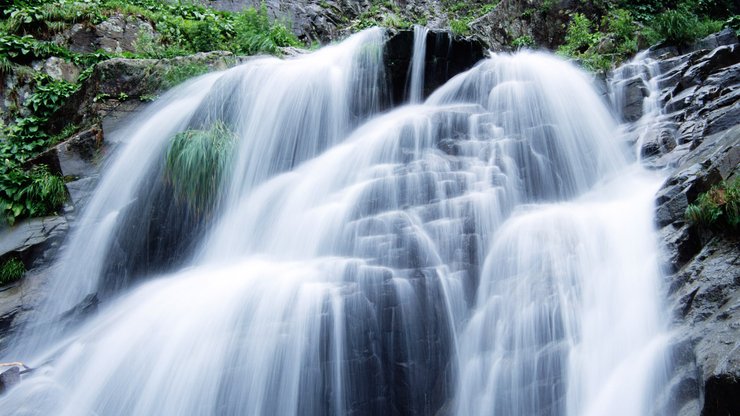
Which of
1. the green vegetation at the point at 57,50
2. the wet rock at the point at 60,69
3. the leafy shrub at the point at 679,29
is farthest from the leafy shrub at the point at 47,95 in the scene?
the leafy shrub at the point at 679,29

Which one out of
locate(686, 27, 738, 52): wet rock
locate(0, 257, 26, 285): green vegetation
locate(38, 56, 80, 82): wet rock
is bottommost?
locate(0, 257, 26, 285): green vegetation

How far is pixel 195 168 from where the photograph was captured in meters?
7.63

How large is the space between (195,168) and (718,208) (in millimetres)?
6780

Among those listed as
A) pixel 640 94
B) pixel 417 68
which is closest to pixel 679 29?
pixel 640 94

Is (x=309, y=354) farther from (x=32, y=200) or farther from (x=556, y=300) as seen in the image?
(x=32, y=200)

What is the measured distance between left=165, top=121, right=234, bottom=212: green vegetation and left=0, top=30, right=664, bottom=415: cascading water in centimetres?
15

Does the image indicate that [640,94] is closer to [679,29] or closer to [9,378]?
[679,29]

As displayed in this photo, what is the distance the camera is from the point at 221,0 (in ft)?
53.9

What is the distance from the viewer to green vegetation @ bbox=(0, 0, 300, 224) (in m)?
7.73

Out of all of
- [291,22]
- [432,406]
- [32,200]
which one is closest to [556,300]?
[432,406]

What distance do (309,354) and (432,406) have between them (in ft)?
4.02

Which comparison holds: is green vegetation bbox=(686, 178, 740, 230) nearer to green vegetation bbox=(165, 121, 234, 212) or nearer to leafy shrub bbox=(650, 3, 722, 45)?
green vegetation bbox=(165, 121, 234, 212)

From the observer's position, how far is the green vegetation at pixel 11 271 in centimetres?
679

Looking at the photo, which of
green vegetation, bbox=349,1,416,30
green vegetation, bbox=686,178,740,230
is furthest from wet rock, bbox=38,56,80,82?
green vegetation, bbox=686,178,740,230
